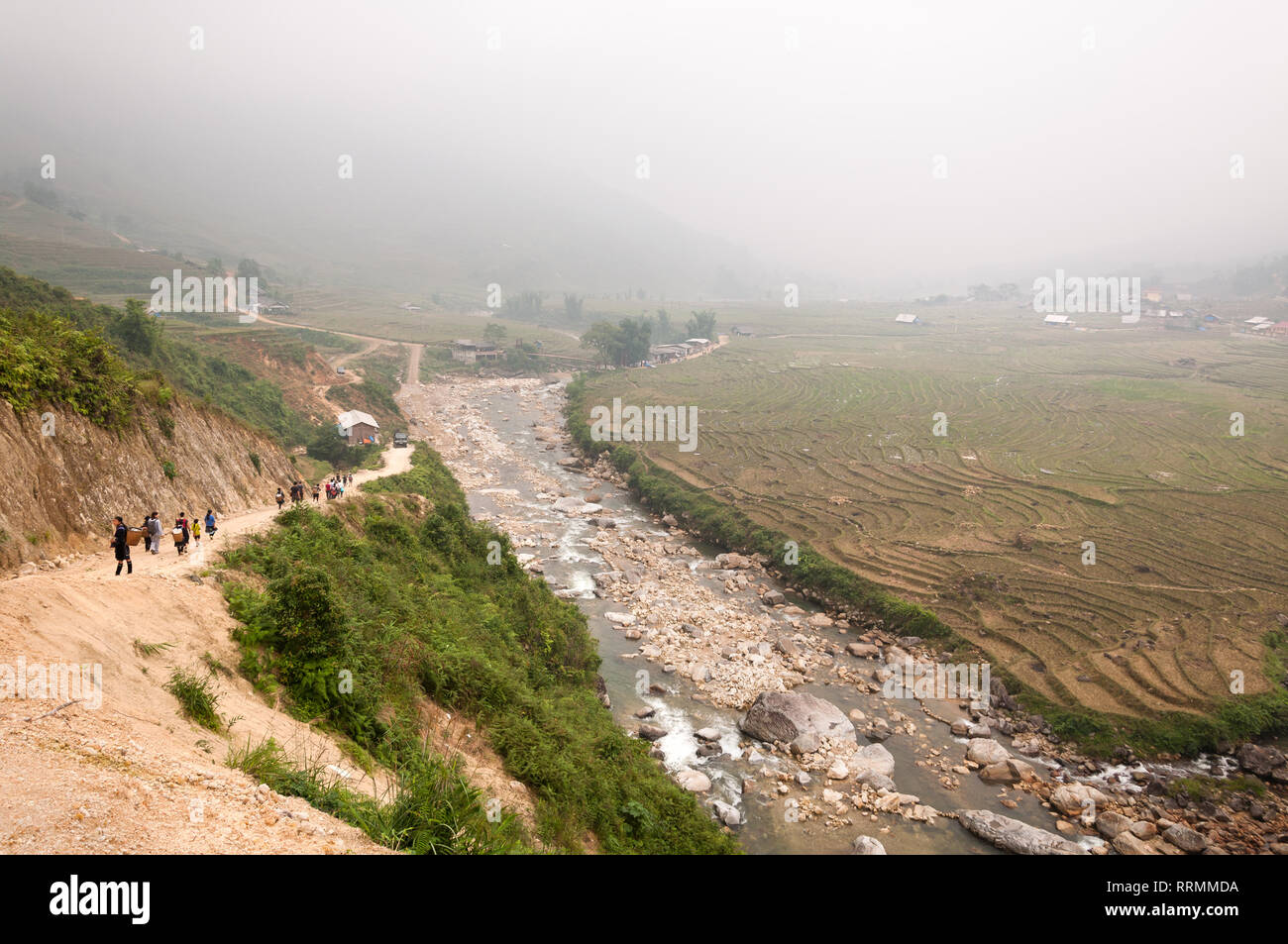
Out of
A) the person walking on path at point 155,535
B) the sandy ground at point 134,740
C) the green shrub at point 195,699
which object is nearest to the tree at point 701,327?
the person walking on path at point 155,535

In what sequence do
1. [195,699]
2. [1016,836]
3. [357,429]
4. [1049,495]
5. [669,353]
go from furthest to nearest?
[669,353], [357,429], [1049,495], [1016,836], [195,699]

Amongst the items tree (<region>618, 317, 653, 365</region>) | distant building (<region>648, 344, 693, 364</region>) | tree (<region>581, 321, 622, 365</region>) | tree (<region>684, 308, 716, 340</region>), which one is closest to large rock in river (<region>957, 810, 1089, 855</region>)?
tree (<region>581, 321, 622, 365</region>)

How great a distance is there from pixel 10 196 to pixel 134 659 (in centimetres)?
17187

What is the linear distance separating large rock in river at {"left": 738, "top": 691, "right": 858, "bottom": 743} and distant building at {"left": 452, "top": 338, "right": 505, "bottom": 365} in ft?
245

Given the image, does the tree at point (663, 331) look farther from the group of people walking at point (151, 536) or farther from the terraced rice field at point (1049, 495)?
the group of people walking at point (151, 536)

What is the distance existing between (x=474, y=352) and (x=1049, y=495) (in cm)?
7181

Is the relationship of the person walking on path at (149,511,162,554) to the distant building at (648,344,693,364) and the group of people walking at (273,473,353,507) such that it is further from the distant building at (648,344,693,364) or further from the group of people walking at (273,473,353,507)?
the distant building at (648,344,693,364)

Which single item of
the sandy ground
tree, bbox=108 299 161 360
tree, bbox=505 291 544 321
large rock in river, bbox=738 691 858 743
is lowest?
large rock in river, bbox=738 691 858 743

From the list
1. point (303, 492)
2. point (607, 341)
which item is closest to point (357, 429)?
point (303, 492)

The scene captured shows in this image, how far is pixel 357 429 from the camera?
39.6 meters

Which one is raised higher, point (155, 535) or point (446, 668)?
point (155, 535)

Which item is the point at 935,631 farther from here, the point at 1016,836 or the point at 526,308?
the point at 526,308

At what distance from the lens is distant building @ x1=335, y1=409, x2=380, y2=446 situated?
38606 mm
